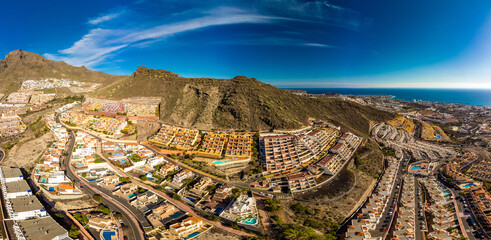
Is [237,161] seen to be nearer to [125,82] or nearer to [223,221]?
[223,221]

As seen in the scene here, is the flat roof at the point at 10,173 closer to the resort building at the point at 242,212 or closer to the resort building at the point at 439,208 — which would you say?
the resort building at the point at 242,212

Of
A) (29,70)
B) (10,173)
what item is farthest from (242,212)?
(29,70)

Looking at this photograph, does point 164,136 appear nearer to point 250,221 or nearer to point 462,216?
point 250,221

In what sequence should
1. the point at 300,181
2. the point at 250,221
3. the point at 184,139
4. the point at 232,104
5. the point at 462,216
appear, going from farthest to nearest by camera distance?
the point at 232,104 < the point at 184,139 < the point at 300,181 < the point at 462,216 < the point at 250,221

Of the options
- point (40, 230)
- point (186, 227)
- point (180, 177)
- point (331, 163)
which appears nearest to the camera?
point (40, 230)

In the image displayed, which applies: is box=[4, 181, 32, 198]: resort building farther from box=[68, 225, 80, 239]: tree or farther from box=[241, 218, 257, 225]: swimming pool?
box=[241, 218, 257, 225]: swimming pool

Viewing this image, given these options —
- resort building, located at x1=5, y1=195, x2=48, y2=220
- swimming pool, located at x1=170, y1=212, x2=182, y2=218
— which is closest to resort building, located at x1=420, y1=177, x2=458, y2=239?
swimming pool, located at x1=170, y1=212, x2=182, y2=218

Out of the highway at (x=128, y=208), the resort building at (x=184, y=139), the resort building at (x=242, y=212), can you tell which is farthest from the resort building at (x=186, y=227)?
the resort building at (x=184, y=139)
